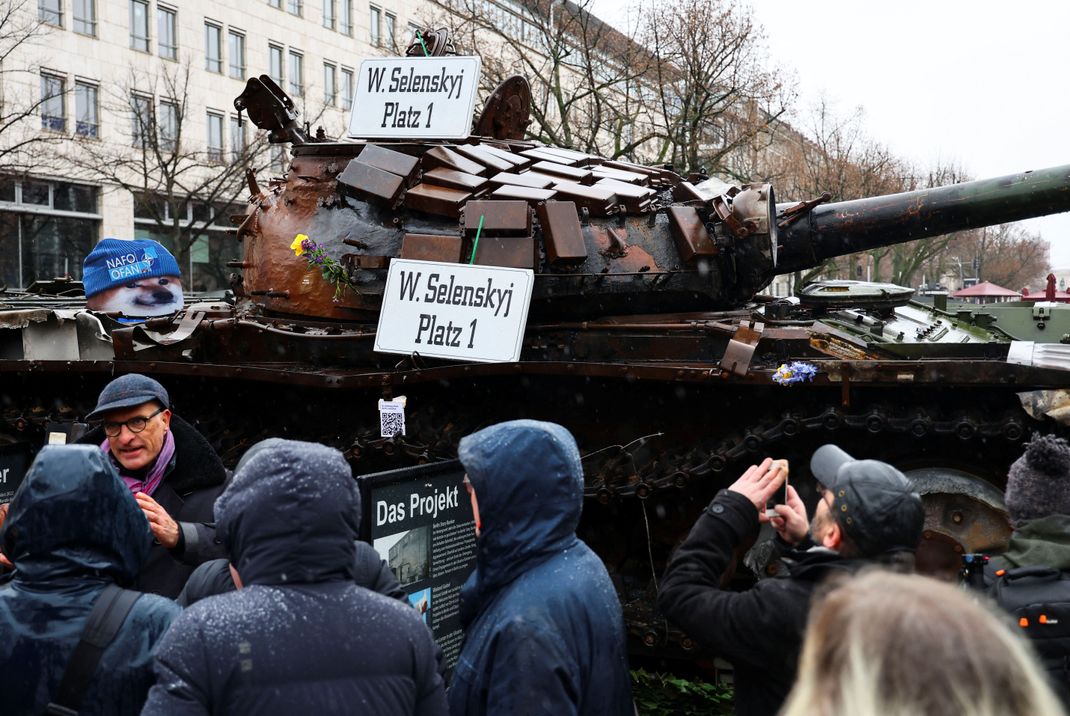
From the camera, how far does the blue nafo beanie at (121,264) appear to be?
895 centimetres

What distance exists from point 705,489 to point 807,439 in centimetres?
78

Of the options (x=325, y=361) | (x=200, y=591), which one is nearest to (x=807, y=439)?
(x=325, y=361)

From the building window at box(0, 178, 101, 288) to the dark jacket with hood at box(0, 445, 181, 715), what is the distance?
80.7ft

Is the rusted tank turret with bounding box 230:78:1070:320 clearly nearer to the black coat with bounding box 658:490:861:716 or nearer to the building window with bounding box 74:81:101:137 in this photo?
the black coat with bounding box 658:490:861:716

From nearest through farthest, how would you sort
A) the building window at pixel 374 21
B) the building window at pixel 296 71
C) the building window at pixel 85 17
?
the building window at pixel 85 17 < the building window at pixel 296 71 < the building window at pixel 374 21

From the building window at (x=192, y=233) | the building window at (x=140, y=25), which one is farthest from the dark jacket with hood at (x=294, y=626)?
the building window at (x=140, y=25)

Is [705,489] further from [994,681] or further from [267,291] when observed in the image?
[994,681]

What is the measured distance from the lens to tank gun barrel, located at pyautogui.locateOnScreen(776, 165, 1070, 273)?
7.31m

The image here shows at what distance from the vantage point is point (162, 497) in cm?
426

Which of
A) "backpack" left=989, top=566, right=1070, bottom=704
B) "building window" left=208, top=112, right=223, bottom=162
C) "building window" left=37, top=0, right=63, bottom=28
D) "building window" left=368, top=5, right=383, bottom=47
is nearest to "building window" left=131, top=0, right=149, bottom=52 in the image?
"building window" left=37, top=0, right=63, bottom=28

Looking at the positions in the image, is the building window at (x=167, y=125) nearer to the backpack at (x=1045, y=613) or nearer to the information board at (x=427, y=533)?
the information board at (x=427, y=533)

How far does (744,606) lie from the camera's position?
2.95 meters

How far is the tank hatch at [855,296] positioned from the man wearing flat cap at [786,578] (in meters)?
5.16

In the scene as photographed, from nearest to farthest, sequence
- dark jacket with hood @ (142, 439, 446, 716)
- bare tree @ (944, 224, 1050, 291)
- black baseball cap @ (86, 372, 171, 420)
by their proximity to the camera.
Result: dark jacket with hood @ (142, 439, 446, 716) → black baseball cap @ (86, 372, 171, 420) → bare tree @ (944, 224, 1050, 291)
